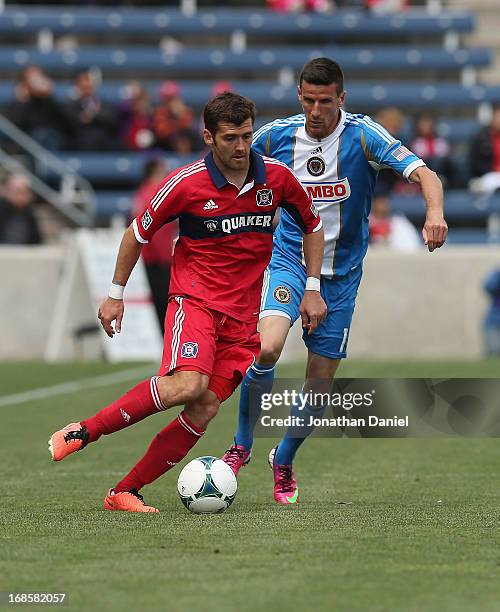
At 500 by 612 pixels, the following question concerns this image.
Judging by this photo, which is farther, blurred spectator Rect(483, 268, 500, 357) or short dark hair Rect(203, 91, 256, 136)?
blurred spectator Rect(483, 268, 500, 357)

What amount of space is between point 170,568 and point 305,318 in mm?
2324

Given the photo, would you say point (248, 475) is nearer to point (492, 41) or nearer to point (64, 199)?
point (64, 199)

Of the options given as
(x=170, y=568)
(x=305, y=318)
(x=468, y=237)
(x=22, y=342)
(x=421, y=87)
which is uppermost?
(x=421, y=87)

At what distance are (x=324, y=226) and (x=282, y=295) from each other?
452 mm

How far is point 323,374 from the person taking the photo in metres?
7.18

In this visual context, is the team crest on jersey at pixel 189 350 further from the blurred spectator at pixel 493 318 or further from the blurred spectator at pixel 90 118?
the blurred spectator at pixel 90 118

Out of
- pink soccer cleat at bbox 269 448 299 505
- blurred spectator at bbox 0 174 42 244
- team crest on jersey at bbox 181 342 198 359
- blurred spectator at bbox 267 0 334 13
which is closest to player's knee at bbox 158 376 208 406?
team crest on jersey at bbox 181 342 198 359

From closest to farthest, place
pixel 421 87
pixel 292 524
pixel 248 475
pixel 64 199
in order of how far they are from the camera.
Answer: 1. pixel 292 524
2. pixel 248 475
3. pixel 64 199
4. pixel 421 87

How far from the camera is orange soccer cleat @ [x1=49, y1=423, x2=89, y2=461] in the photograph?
19.7ft

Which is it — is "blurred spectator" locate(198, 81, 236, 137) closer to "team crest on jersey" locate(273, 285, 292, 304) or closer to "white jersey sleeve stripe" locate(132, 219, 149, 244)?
"team crest on jersey" locate(273, 285, 292, 304)

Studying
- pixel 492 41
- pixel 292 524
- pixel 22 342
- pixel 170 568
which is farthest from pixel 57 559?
pixel 492 41

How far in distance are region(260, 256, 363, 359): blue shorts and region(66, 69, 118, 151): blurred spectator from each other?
499 inches

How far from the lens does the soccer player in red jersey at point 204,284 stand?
19.9 feet

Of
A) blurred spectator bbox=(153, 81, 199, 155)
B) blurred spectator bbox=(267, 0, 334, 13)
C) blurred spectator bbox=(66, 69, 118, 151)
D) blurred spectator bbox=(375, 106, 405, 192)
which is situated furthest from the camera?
blurred spectator bbox=(267, 0, 334, 13)
